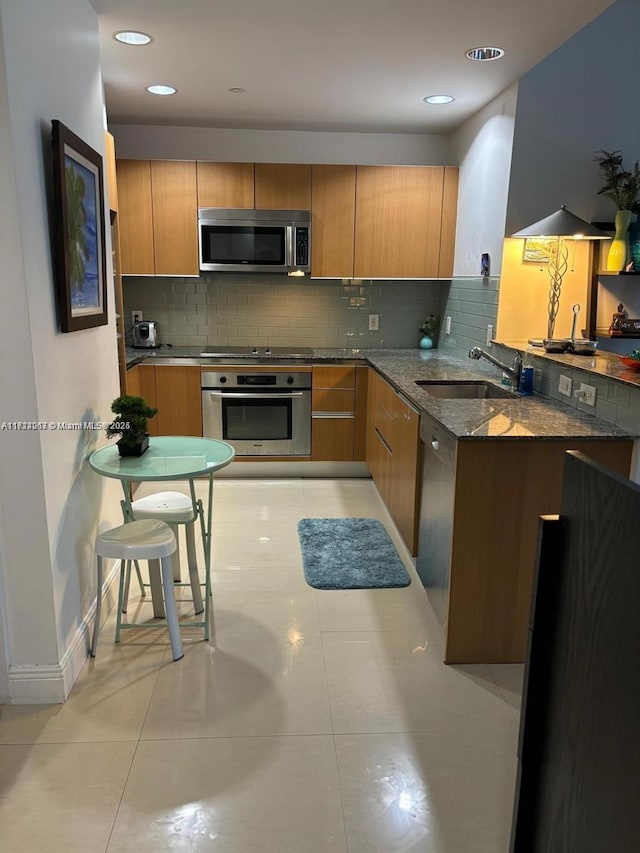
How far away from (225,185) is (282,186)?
0.41m

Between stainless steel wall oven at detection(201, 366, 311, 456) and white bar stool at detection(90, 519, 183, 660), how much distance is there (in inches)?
80.0

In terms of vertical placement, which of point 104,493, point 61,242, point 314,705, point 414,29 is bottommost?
point 314,705

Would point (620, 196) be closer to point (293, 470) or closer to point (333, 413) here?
point (333, 413)

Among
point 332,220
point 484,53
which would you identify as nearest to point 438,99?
point 484,53

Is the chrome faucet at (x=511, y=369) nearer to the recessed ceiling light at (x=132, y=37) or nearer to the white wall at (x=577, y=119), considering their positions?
the white wall at (x=577, y=119)

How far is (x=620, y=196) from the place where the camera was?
10.8 ft

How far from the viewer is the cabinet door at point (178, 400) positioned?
440cm

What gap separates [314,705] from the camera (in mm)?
2156

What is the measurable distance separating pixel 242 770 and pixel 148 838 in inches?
12.6

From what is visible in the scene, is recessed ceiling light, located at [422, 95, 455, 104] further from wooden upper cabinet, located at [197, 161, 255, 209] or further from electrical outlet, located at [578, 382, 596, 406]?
electrical outlet, located at [578, 382, 596, 406]

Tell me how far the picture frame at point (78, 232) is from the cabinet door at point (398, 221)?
90.8 inches

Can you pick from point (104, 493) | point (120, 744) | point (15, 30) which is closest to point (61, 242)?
point (15, 30)

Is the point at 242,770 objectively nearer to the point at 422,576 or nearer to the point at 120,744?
the point at 120,744

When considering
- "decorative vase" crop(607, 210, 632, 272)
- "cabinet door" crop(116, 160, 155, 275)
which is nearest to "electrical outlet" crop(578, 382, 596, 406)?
"decorative vase" crop(607, 210, 632, 272)
